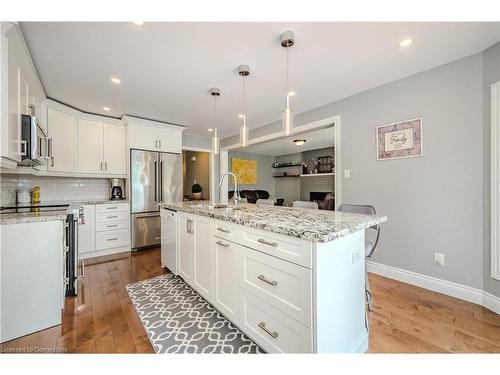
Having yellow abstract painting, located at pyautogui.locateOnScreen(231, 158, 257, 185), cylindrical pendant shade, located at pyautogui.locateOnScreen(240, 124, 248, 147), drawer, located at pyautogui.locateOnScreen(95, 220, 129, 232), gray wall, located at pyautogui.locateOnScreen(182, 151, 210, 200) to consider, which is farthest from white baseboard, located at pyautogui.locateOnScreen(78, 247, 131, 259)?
yellow abstract painting, located at pyautogui.locateOnScreen(231, 158, 257, 185)

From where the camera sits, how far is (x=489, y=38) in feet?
5.80

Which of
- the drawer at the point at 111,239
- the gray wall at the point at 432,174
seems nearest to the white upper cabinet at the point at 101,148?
the drawer at the point at 111,239

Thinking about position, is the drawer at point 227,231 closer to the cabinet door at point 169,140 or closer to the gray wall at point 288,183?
the cabinet door at point 169,140

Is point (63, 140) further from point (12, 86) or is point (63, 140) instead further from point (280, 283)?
point (280, 283)

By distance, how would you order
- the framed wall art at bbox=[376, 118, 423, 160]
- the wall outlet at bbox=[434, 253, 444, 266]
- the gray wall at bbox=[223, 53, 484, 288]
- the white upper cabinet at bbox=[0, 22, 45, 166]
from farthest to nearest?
the framed wall art at bbox=[376, 118, 423, 160] < the wall outlet at bbox=[434, 253, 444, 266] < the gray wall at bbox=[223, 53, 484, 288] < the white upper cabinet at bbox=[0, 22, 45, 166]

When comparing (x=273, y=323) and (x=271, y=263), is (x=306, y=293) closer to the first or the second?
(x=271, y=263)

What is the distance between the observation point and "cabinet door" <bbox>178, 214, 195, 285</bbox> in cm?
207

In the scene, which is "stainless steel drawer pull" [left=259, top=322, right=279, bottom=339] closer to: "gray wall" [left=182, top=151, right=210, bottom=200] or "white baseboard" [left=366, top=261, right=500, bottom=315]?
"white baseboard" [left=366, top=261, right=500, bottom=315]

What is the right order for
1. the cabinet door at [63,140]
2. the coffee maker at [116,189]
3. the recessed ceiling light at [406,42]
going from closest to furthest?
1. the recessed ceiling light at [406,42]
2. the cabinet door at [63,140]
3. the coffee maker at [116,189]

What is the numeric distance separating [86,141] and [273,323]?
3989 mm

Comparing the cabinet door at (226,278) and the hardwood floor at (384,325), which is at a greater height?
the cabinet door at (226,278)

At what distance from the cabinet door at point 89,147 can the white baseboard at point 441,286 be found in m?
4.50

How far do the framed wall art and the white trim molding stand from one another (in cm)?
53

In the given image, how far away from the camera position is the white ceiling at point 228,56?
1655 millimetres
